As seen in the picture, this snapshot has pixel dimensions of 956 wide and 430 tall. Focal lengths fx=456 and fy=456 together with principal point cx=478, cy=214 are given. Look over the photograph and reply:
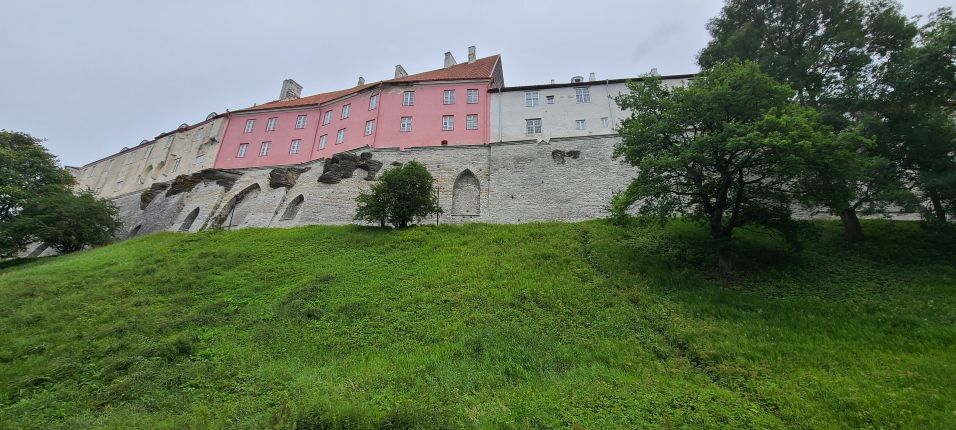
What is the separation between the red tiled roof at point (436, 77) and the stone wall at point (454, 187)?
797 cm

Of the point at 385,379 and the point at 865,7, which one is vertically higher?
the point at 865,7

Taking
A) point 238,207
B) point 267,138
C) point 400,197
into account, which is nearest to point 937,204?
point 400,197

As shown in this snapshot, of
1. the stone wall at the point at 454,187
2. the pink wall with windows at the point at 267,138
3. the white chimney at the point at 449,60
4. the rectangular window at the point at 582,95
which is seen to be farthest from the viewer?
the white chimney at the point at 449,60

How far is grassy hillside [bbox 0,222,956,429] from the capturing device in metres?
9.88

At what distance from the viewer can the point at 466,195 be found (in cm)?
3347

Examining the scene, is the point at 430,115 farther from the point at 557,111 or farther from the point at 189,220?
the point at 189,220

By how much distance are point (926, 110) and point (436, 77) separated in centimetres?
3184

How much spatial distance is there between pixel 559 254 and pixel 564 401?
11468mm

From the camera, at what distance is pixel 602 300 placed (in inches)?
642

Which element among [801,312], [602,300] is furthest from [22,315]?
[801,312]

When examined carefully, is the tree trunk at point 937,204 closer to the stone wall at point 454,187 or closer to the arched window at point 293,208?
the stone wall at point 454,187

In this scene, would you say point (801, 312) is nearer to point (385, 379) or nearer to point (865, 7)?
point (385, 379)

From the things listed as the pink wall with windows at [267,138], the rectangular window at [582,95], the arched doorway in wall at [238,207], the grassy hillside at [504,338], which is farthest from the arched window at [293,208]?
the rectangular window at [582,95]

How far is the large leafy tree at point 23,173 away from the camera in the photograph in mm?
31656
